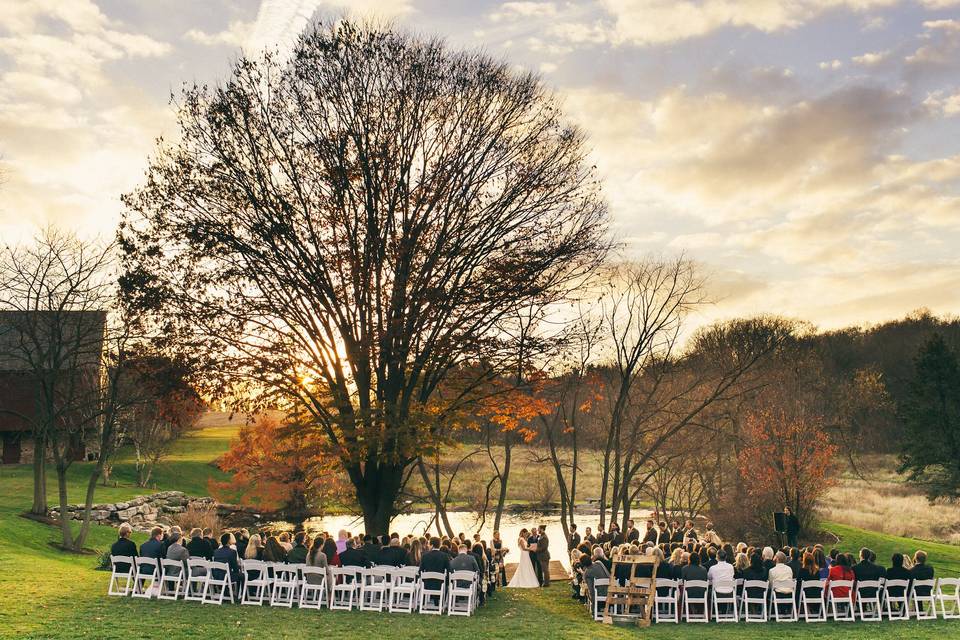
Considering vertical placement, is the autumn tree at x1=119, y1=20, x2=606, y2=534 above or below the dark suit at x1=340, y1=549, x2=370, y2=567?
above

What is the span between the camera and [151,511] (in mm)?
41750

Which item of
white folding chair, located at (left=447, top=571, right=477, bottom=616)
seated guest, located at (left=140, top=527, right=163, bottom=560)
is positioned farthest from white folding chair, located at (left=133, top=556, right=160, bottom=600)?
white folding chair, located at (left=447, top=571, right=477, bottom=616)

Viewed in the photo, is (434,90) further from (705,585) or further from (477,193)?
(705,585)

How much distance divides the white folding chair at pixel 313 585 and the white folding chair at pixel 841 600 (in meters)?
9.76

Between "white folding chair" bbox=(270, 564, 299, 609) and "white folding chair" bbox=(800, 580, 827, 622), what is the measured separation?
32.2ft

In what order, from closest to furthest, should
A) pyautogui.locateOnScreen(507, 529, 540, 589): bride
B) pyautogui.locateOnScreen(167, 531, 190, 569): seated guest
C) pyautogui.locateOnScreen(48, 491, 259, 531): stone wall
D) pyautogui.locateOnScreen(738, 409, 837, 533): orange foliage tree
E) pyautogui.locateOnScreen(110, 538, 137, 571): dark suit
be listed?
pyautogui.locateOnScreen(167, 531, 190, 569): seated guest < pyautogui.locateOnScreen(110, 538, 137, 571): dark suit < pyautogui.locateOnScreen(507, 529, 540, 589): bride < pyautogui.locateOnScreen(738, 409, 837, 533): orange foliage tree < pyautogui.locateOnScreen(48, 491, 259, 531): stone wall

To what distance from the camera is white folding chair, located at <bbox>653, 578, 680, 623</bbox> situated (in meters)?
14.7

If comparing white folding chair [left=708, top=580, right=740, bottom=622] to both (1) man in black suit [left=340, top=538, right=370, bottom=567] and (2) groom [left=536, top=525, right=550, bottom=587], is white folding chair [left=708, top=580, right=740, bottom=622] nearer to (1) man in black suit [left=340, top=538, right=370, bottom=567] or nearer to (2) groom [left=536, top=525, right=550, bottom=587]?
(1) man in black suit [left=340, top=538, right=370, bottom=567]

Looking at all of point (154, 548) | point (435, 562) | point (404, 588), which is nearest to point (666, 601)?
point (435, 562)

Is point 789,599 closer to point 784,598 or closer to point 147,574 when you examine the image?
point 784,598

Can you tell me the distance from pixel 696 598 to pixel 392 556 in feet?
20.0

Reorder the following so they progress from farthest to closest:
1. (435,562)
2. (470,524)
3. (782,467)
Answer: (470,524), (782,467), (435,562)

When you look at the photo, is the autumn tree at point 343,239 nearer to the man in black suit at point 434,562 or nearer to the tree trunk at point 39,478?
the man in black suit at point 434,562

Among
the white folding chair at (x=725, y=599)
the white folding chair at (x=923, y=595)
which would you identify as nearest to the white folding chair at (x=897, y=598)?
the white folding chair at (x=923, y=595)
